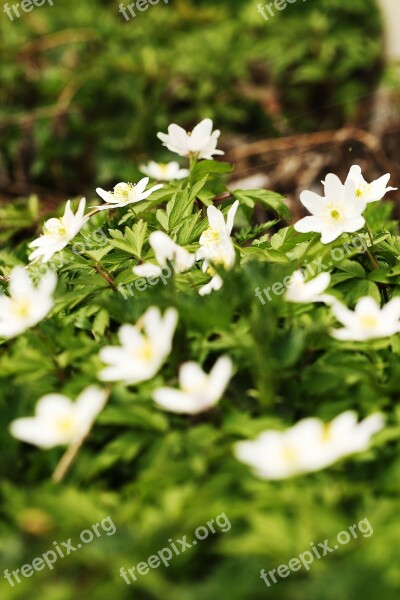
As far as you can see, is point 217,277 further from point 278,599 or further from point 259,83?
point 259,83

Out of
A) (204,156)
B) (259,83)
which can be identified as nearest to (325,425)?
(204,156)

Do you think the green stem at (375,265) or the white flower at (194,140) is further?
the white flower at (194,140)

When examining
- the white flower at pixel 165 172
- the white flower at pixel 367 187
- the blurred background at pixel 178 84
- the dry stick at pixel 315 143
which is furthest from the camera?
the blurred background at pixel 178 84

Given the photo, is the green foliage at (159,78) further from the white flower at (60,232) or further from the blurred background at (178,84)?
the white flower at (60,232)

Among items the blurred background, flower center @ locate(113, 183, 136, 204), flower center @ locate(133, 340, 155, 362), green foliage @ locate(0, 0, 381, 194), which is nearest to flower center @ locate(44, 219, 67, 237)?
flower center @ locate(113, 183, 136, 204)

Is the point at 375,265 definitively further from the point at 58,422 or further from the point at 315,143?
the point at 315,143

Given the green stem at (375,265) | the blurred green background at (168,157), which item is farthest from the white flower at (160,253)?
the green stem at (375,265)

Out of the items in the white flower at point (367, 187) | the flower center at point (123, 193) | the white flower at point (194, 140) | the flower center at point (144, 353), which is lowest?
the flower center at point (144, 353)


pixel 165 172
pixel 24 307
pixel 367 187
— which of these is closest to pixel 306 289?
pixel 367 187
